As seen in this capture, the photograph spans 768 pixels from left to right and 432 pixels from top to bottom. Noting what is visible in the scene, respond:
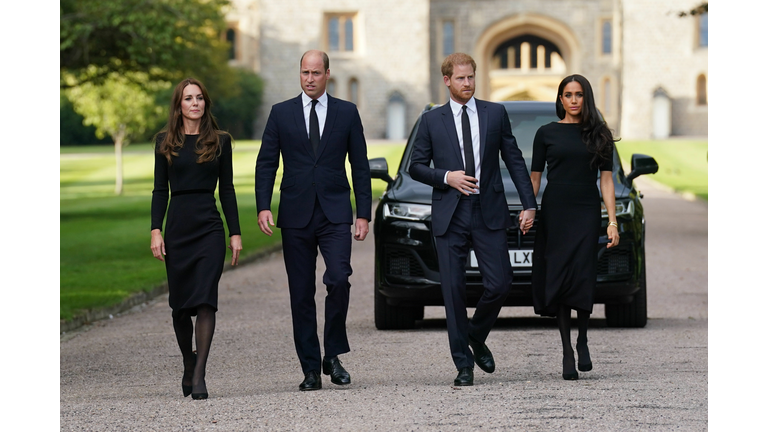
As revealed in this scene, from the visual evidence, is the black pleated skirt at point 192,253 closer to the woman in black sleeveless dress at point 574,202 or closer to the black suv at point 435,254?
the woman in black sleeveless dress at point 574,202

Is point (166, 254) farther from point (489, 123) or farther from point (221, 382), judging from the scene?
point (489, 123)

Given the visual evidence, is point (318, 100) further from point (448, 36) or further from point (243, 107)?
point (448, 36)

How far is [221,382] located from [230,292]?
599 cm

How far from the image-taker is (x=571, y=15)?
6694 cm

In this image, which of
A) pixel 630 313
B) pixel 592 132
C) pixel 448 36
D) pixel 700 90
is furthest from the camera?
pixel 448 36

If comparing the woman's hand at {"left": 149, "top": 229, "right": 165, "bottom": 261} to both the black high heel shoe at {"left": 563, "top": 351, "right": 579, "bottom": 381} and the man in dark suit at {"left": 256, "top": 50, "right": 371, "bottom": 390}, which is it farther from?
the black high heel shoe at {"left": 563, "top": 351, "right": 579, "bottom": 381}

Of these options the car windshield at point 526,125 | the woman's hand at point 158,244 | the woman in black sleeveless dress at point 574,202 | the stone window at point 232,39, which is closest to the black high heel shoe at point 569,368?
the woman in black sleeveless dress at point 574,202

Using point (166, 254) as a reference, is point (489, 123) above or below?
above

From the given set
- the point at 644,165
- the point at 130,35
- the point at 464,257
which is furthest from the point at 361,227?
the point at 130,35

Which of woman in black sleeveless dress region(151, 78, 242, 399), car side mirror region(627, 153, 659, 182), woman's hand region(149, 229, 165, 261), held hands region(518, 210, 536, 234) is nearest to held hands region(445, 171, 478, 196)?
held hands region(518, 210, 536, 234)

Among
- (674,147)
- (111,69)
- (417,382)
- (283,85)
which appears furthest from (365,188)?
(283,85)

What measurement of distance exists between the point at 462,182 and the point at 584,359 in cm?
124

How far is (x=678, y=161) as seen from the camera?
44.1 meters

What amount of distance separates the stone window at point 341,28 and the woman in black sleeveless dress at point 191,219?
60.5 m
